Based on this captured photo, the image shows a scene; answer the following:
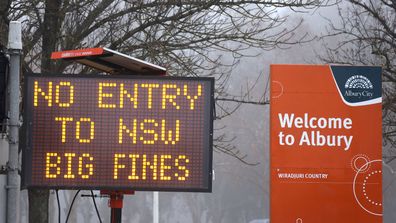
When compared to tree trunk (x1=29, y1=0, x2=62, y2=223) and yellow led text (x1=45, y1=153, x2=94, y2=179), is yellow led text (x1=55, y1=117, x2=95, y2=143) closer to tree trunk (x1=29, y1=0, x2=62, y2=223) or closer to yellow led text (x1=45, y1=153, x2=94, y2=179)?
yellow led text (x1=45, y1=153, x2=94, y2=179)

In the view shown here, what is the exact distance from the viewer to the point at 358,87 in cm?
1011

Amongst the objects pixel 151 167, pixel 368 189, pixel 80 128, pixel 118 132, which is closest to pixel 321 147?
pixel 368 189

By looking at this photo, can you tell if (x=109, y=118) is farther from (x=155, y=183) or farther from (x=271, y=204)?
(x=271, y=204)

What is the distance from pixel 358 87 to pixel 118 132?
4.15m

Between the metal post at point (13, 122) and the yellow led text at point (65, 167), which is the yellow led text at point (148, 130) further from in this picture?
the metal post at point (13, 122)

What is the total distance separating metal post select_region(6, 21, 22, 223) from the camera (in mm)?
6508

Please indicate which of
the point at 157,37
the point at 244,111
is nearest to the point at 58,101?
the point at 157,37

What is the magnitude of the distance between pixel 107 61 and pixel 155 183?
4.62 ft

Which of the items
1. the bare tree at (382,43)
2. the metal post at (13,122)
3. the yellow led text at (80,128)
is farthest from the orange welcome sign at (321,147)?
the bare tree at (382,43)

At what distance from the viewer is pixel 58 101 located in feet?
22.4

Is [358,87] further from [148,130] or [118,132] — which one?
[118,132]

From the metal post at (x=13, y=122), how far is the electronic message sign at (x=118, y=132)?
0.17 metres

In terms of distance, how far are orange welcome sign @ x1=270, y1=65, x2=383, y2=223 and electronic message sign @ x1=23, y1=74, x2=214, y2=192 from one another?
10.5 ft

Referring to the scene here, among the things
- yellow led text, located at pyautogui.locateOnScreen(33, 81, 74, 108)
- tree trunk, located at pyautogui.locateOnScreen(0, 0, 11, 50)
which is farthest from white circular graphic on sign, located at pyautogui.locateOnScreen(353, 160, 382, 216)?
tree trunk, located at pyautogui.locateOnScreen(0, 0, 11, 50)
